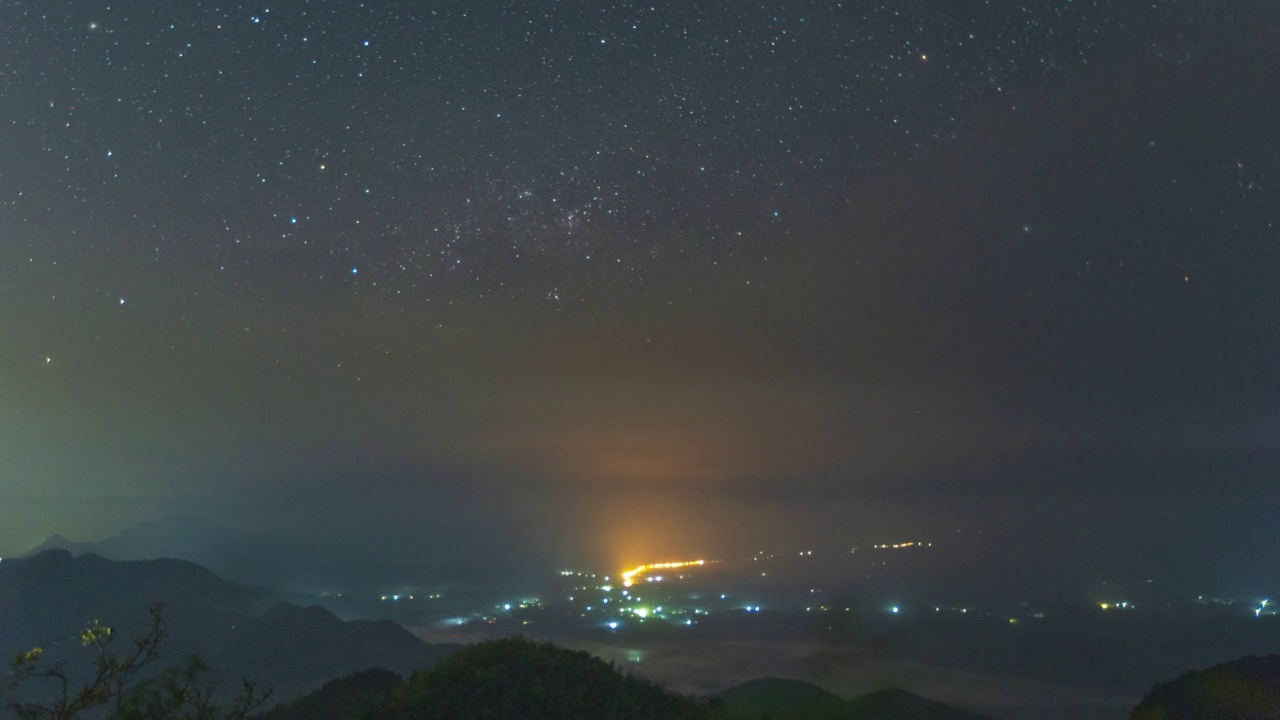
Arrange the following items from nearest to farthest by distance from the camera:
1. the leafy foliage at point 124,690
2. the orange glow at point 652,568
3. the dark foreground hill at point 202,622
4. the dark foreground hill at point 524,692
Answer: the leafy foliage at point 124,690 → the dark foreground hill at point 524,692 → the dark foreground hill at point 202,622 → the orange glow at point 652,568

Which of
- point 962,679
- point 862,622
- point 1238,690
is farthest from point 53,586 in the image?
point 1238,690

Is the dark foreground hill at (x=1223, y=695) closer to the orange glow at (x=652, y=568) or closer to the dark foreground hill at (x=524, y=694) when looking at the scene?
the dark foreground hill at (x=524, y=694)

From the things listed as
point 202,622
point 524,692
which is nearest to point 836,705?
point 524,692

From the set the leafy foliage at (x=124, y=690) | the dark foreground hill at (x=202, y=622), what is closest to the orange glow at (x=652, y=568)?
the dark foreground hill at (x=202, y=622)

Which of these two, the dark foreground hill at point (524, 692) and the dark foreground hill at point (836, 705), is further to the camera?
the dark foreground hill at point (836, 705)

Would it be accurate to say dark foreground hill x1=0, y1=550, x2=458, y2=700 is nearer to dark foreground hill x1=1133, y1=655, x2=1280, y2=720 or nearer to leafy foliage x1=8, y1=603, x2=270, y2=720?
dark foreground hill x1=1133, y1=655, x2=1280, y2=720

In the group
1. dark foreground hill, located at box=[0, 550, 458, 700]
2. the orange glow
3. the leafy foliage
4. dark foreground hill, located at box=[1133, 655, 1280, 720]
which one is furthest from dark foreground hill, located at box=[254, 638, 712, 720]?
the orange glow

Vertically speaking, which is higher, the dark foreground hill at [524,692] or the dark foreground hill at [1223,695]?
the dark foreground hill at [524,692]

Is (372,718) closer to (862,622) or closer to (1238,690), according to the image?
(1238,690)
